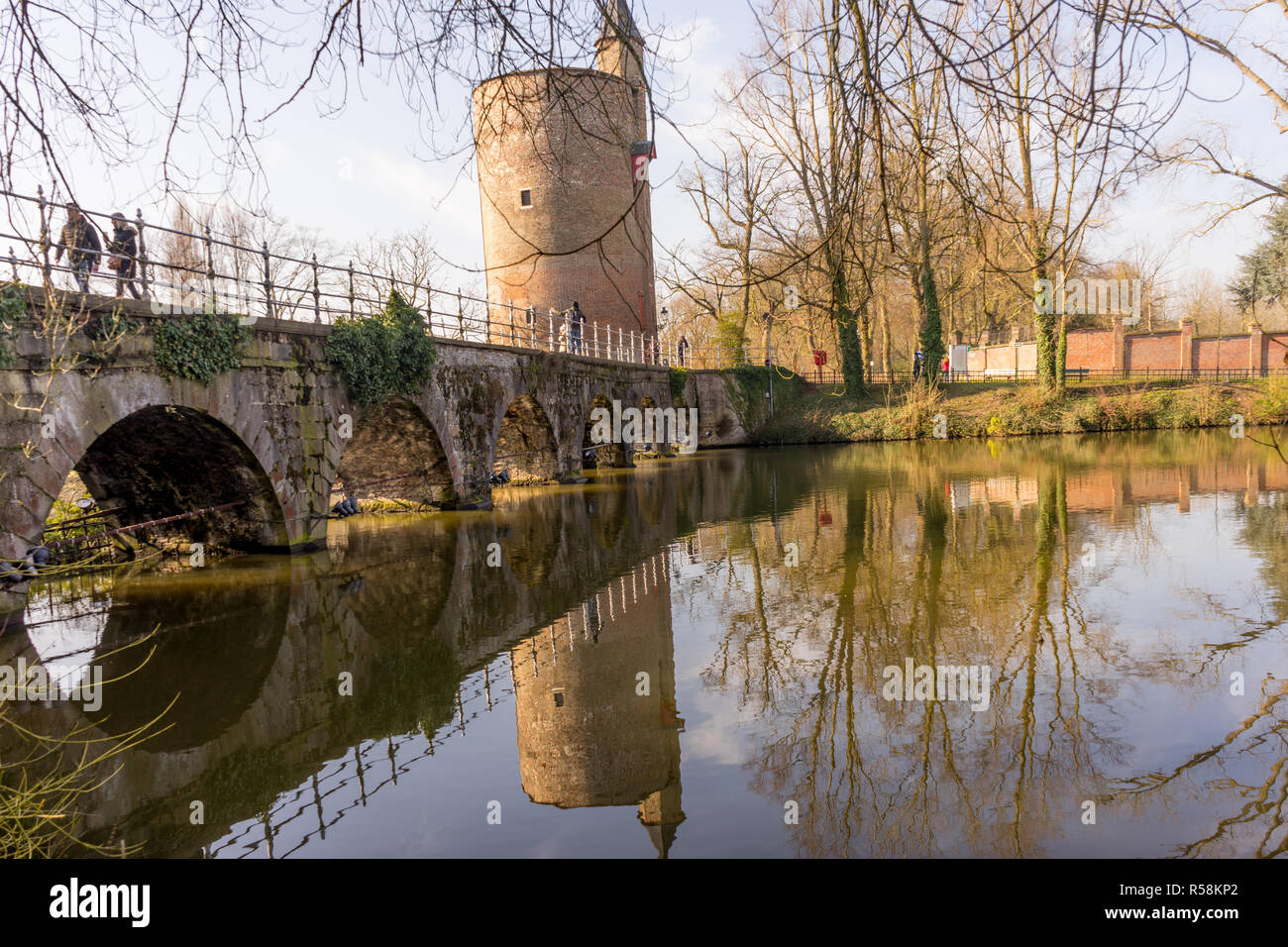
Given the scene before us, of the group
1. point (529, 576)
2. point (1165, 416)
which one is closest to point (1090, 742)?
point (529, 576)

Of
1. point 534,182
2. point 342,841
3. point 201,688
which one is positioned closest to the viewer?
point 342,841

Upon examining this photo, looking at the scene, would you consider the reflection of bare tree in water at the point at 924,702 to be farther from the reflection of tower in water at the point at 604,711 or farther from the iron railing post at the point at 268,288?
Answer: the iron railing post at the point at 268,288

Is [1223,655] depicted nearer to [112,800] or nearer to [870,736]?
[870,736]

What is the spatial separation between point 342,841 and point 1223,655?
5.70 meters

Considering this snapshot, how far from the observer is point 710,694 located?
588cm

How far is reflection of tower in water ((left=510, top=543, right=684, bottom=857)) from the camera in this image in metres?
4.57

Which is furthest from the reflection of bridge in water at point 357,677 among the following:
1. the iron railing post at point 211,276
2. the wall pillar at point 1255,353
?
the wall pillar at point 1255,353

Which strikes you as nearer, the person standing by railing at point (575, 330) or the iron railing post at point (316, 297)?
the iron railing post at point (316, 297)

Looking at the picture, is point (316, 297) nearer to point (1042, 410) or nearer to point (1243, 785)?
point (1243, 785)

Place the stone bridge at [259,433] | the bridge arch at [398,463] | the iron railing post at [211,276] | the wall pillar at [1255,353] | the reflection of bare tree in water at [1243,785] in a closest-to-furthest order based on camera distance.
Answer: the reflection of bare tree in water at [1243,785] → the stone bridge at [259,433] → the iron railing post at [211,276] → the bridge arch at [398,463] → the wall pillar at [1255,353]

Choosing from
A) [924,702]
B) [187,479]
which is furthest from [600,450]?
[924,702]

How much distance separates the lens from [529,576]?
10.1 m

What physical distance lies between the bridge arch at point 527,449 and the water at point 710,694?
29.0 ft

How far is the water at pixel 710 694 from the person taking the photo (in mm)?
4086
